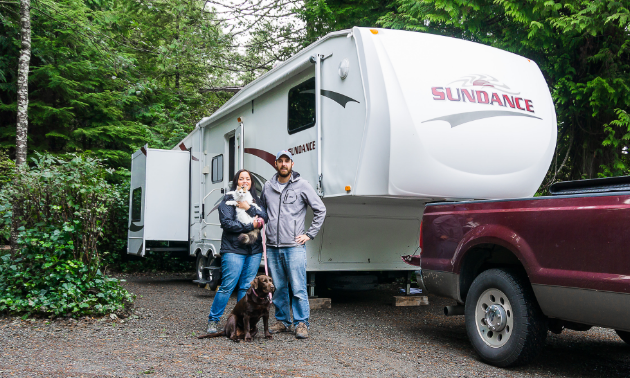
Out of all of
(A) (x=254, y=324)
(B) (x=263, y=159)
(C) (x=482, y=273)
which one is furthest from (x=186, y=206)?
(C) (x=482, y=273)

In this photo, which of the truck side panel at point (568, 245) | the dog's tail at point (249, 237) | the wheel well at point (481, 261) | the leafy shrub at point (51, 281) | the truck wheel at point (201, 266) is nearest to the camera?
the truck side panel at point (568, 245)

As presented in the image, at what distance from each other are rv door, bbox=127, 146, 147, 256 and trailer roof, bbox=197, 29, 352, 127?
2.21 meters

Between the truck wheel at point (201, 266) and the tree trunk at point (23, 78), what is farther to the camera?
the tree trunk at point (23, 78)

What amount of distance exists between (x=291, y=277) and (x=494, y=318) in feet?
6.34

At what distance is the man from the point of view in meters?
5.36

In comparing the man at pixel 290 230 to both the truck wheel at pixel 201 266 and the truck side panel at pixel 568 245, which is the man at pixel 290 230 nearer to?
the truck side panel at pixel 568 245

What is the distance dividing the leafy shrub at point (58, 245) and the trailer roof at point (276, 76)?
244cm

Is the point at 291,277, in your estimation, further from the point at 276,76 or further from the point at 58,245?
the point at 276,76

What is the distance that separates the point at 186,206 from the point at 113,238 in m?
3.30

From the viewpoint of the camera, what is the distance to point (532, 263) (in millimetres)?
4121

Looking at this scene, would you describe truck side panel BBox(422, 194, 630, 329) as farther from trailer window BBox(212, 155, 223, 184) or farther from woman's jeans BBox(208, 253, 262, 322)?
trailer window BBox(212, 155, 223, 184)

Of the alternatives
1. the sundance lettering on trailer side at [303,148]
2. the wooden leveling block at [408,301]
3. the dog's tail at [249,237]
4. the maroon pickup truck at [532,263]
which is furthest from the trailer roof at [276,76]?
the wooden leveling block at [408,301]

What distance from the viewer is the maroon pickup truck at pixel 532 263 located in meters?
3.59

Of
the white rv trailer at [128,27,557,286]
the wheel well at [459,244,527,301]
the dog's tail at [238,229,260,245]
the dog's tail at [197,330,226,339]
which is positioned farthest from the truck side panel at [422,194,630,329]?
the dog's tail at [197,330,226,339]
